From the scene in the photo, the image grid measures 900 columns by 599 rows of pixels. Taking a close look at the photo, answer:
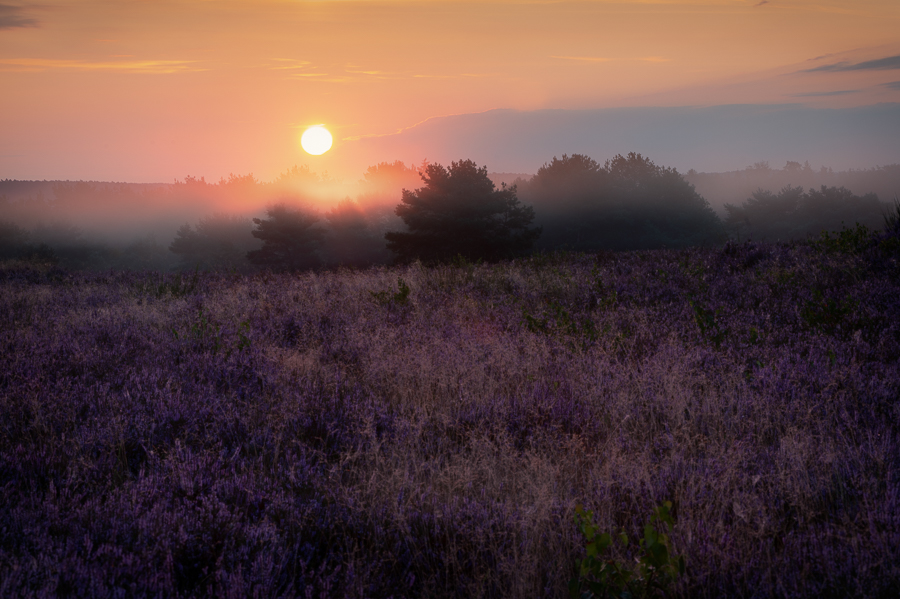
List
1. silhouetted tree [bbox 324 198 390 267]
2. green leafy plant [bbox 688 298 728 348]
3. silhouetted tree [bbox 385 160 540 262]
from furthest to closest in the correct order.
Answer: silhouetted tree [bbox 324 198 390 267] → silhouetted tree [bbox 385 160 540 262] → green leafy plant [bbox 688 298 728 348]

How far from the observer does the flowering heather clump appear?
6.51 ft

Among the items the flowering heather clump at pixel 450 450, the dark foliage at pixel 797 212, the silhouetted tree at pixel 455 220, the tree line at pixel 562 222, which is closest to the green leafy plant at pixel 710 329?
the flowering heather clump at pixel 450 450

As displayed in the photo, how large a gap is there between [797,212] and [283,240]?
46.7 metres

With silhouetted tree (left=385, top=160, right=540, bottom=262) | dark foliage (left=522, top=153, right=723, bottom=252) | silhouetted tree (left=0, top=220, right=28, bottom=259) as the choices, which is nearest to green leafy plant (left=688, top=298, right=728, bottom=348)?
silhouetted tree (left=385, top=160, right=540, bottom=262)

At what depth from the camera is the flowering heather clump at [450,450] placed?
1984 mm

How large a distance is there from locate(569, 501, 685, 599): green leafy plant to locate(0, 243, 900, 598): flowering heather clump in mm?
82

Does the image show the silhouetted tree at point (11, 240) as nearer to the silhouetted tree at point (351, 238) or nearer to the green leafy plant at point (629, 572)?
the silhouetted tree at point (351, 238)

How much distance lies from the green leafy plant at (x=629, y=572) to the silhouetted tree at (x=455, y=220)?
71.3 feet

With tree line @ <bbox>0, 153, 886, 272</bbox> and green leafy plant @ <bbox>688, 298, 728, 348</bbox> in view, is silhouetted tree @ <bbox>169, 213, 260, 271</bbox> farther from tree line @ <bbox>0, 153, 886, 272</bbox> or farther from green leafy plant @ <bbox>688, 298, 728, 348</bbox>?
green leafy plant @ <bbox>688, 298, 728, 348</bbox>

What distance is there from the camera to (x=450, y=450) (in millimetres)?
3062

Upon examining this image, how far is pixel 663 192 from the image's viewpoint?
1826 inches

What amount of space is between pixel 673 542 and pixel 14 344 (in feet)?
21.1

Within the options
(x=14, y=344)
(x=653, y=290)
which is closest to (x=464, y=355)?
(x=653, y=290)

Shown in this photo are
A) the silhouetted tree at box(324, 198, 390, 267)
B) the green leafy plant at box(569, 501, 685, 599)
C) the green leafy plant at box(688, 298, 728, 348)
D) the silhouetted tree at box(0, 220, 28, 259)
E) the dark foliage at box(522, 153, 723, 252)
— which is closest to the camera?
the green leafy plant at box(569, 501, 685, 599)
